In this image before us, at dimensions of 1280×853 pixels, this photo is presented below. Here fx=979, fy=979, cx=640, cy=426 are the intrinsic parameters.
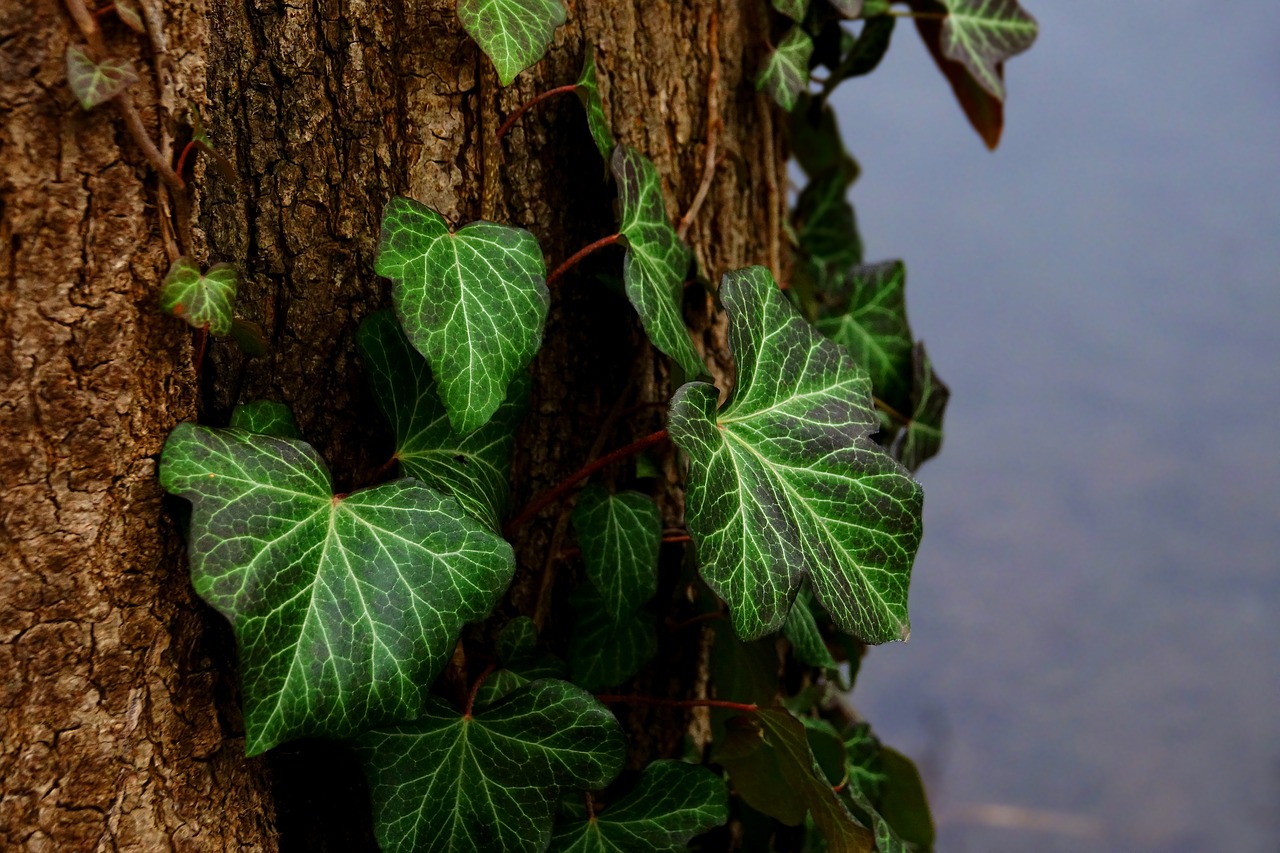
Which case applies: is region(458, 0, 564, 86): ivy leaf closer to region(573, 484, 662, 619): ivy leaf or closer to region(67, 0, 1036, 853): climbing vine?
region(67, 0, 1036, 853): climbing vine

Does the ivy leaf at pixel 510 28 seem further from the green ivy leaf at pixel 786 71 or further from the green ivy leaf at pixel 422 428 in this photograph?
the green ivy leaf at pixel 786 71

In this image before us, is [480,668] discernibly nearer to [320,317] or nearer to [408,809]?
[408,809]

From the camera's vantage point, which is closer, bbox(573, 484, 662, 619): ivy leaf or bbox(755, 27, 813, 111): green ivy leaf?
bbox(573, 484, 662, 619): ivy leaf

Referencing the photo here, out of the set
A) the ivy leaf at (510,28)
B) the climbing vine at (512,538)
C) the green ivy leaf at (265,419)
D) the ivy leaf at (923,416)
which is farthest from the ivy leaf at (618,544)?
the ivy leaf at (923,416)

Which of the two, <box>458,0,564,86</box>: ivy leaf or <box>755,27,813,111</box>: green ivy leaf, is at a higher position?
<box>755,27,813,111</box>: green ivy leaf

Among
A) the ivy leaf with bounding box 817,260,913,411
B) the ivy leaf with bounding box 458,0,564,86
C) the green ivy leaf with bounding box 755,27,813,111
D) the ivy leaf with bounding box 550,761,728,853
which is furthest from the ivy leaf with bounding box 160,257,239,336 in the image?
the ivy leaf with bounding box 817,260,913,411

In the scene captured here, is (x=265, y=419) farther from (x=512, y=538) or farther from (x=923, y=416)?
(x=923, y=416)
